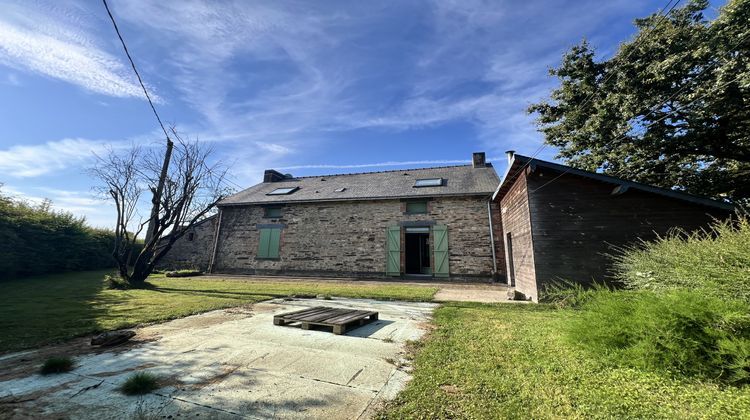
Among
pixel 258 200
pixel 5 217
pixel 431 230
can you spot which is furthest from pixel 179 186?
pixel 431 230

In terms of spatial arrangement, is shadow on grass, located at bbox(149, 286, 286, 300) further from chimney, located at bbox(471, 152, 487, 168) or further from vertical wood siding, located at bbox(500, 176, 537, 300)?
chimney, located at bbox(471, 152, 487, 168)

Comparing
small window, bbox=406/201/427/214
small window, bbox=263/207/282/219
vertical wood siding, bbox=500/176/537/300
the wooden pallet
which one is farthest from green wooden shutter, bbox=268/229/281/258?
vertical wood siding, bbox=500/176/537/300

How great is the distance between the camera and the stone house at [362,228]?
38.9 feet

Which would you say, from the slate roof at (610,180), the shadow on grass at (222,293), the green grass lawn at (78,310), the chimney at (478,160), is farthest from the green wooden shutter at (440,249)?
the shadow on grass at (222,293)

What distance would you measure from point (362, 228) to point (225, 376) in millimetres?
10629

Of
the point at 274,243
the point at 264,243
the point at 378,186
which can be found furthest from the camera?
the point at 378,186

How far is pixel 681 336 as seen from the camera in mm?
2600

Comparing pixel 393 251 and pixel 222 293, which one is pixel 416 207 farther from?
pixel 222 293

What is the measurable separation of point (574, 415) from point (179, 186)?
40.0ft

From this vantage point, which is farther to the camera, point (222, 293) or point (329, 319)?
point (222, 293)

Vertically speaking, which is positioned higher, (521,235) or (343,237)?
(343,237)

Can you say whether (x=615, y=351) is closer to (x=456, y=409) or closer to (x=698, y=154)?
(x=456, y=409)

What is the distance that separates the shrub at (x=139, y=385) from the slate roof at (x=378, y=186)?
11.0m

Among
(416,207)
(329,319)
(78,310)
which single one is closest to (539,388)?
(329,319)
